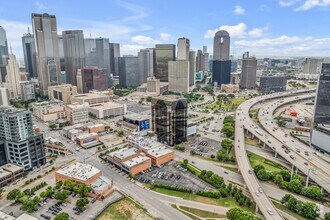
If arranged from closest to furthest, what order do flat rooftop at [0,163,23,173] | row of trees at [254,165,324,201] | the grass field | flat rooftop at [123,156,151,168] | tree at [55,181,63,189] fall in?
the grass field → row of trees at [254,165,324,201] → tree at [55,181,63,189] → flat rooftop at [0,163,23,173] → flat rooftop at [123,156,151,168]

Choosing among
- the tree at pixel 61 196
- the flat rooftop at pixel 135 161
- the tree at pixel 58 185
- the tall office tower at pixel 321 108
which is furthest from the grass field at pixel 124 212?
the tall office tower at pixel 321 108

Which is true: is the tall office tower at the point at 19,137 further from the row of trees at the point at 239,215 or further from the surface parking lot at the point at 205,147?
the row of trees at the point at 239,215

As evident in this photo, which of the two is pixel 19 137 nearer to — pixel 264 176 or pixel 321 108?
pixel 264 176

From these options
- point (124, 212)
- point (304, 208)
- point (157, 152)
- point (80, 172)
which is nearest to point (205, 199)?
point (124, 212)

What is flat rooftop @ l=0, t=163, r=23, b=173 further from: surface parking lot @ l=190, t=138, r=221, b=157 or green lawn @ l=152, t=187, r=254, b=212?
surface parking lot @ l=190, t=138, r=221, b=157

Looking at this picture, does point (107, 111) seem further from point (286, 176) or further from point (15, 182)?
point (286, 176)

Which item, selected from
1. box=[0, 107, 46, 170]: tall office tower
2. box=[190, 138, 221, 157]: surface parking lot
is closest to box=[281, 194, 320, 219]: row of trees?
box=[190, 138, 221, 157]: surface parking lot
